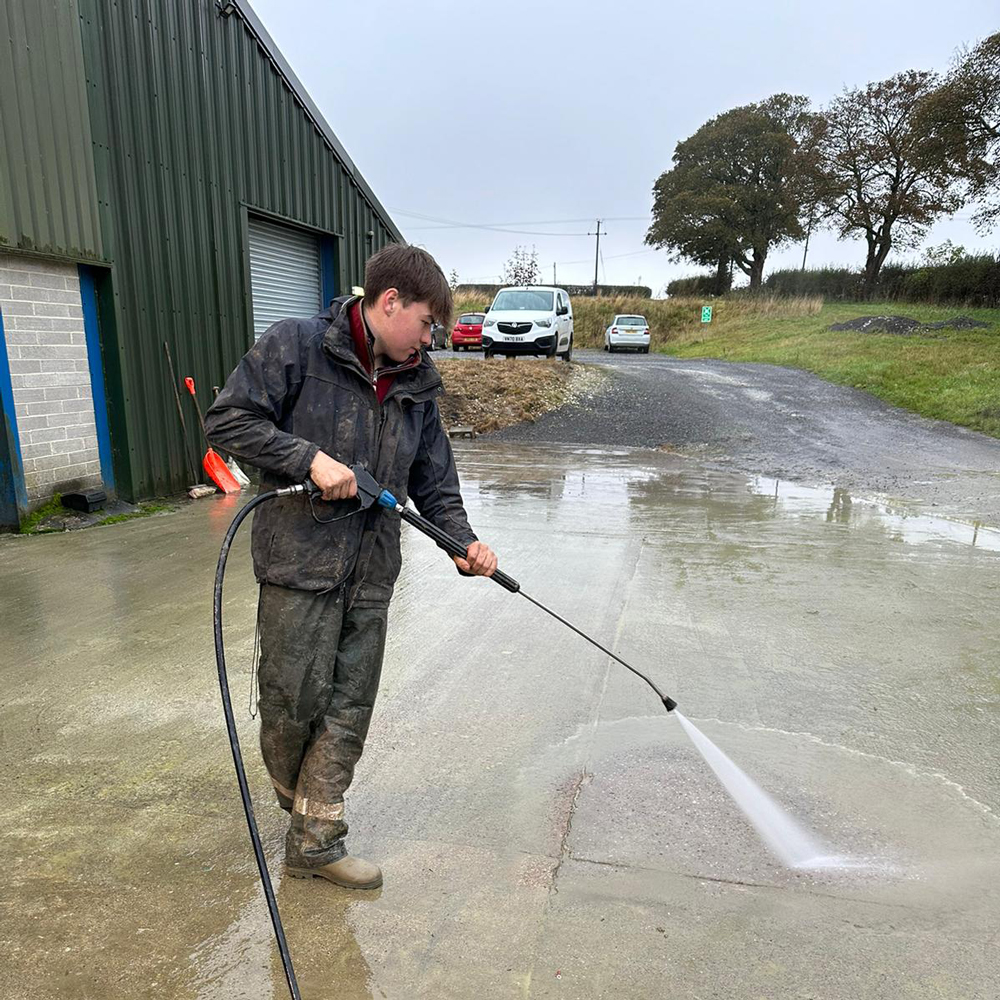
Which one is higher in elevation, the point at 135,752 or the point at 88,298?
the point at 88,298

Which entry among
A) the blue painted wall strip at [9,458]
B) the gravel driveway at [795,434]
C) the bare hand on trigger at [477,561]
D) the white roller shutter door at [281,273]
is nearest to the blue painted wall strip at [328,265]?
the white roller shutter door at [281,273]

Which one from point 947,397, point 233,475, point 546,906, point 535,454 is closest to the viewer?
point 546,906

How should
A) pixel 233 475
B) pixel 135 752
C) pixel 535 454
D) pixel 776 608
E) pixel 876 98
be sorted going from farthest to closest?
pixel 876 98 < pixel 535 454 < pixel 233 475 < pixel 776 608 < pixel 135 752

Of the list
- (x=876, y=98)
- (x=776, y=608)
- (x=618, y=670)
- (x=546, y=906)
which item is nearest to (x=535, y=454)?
(x=776, y=608)

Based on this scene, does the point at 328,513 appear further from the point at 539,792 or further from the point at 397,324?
the point at 539,792

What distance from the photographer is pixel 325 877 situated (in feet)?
8.04

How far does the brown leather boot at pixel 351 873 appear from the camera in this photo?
2.40 m

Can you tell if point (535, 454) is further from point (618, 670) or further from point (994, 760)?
point (994, 760)

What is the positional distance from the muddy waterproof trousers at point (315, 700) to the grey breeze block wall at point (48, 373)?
524cm

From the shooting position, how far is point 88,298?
23.3 feet

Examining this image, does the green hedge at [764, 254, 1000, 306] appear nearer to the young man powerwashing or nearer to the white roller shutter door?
the white roller shutter door

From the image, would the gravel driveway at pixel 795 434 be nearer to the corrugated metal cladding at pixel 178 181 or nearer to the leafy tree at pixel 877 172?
the corrugated metal cladding at pixel 178 181

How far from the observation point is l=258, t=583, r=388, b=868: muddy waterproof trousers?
7.66 feet

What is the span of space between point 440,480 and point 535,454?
8.39 m
